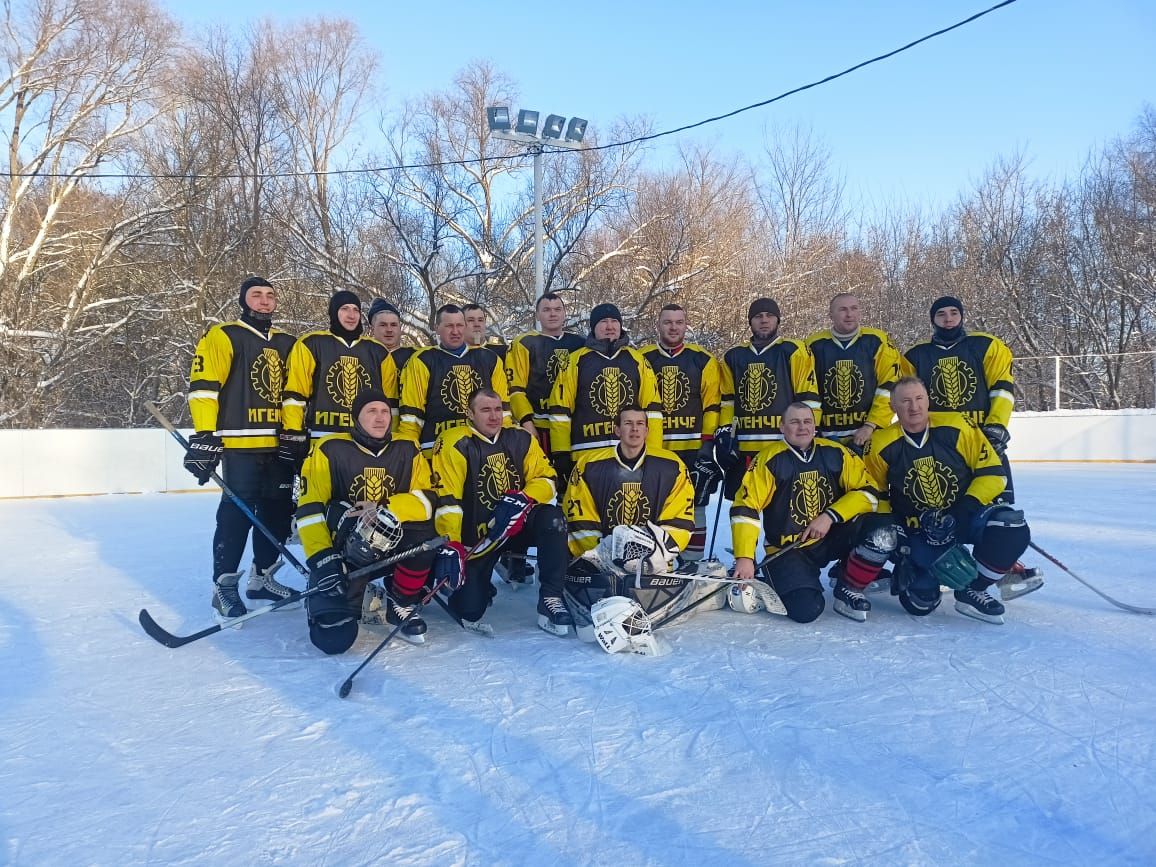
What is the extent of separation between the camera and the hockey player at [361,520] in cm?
285

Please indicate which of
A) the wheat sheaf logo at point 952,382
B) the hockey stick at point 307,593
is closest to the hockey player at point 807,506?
the wheat sheaf logo at point 952,382

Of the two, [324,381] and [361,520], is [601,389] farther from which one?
[361,520]

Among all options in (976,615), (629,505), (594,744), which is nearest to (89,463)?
(629,505)

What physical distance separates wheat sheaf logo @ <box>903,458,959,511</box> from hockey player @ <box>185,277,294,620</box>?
2721 millimetres

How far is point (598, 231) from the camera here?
55.8 feet

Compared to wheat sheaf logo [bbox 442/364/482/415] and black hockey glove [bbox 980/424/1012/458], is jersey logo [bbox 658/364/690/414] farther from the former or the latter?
black hockey glove [bbox 980/424/1012/458]

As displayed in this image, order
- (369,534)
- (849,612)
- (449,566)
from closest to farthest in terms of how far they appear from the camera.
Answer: (369,534) → (449,566) → (849,612)

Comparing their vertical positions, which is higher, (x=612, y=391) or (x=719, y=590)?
(x=612, y=391)

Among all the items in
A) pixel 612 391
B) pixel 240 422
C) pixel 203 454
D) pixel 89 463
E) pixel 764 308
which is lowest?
pixel 89 463

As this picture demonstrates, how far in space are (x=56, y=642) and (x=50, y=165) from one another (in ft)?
45.1

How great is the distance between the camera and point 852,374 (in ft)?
12.6

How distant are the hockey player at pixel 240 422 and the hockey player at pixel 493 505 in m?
0.83

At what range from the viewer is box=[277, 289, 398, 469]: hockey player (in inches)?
141

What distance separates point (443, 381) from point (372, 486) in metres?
0.89
